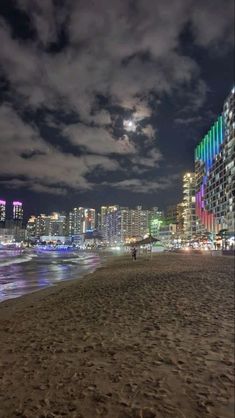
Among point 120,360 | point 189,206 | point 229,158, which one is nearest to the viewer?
point 120,360

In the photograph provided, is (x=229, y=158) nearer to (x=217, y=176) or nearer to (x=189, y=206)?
(x=217, y=176)

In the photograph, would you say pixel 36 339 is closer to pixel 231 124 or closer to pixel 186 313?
pixel 186 313

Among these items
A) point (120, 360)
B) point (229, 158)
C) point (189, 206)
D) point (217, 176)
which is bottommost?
point (120, 360)

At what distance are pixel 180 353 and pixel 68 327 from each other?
399 centimetres

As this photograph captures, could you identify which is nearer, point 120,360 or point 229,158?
point 120,360

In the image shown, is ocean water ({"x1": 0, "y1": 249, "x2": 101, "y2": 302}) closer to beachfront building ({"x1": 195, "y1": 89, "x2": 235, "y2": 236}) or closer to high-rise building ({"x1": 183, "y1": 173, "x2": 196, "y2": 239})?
beachfront building ({"x1": 195, "y1": 89, "x2": 235, "y2": 236})

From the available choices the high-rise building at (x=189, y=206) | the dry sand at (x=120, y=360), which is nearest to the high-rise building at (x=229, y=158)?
the high-rise building at (x=189, y=206)

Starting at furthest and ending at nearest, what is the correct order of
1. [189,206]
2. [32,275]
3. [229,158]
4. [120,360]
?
[189,206] < [229,158] < [32,275] < [120,360]

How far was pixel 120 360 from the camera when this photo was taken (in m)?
7.39

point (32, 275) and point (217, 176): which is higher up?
point (217, 176)

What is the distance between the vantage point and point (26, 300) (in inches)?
666

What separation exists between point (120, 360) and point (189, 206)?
18138 cm

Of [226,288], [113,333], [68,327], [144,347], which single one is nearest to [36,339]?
[68,327]

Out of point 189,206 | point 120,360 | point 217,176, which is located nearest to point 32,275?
point 120,360
